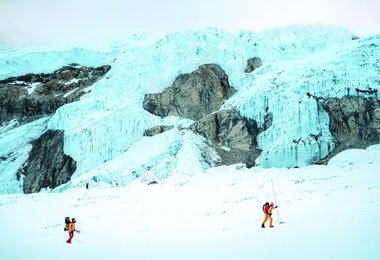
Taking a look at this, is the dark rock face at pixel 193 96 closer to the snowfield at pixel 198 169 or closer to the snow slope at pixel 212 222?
the snowfield at pixel 198 169

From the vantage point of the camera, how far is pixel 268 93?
54.2 m

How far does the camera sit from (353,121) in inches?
1902

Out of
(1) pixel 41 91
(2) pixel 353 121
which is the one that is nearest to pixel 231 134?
(2) pixel 353 121

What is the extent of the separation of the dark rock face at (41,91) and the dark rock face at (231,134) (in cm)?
3264

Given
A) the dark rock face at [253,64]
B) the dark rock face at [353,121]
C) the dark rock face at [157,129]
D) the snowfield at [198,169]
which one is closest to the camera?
the snowfield at [198,169]

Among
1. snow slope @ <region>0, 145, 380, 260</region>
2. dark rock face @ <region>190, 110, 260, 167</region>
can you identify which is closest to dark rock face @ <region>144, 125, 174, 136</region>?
dark rock face @ <region>190, 110, 260, 167</region>

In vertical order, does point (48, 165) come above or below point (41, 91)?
below

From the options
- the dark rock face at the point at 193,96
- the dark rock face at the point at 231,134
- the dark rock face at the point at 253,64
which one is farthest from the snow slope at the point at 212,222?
the dark rock face at the point at 253,64

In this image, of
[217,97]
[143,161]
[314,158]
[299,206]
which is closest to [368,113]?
[314,158]

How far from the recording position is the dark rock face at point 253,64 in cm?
7044

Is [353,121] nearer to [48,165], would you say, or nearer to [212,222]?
[212,222]

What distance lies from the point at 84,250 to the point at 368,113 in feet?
147

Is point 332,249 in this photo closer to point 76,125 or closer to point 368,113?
point 368,113

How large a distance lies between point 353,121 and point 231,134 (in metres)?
16.3
